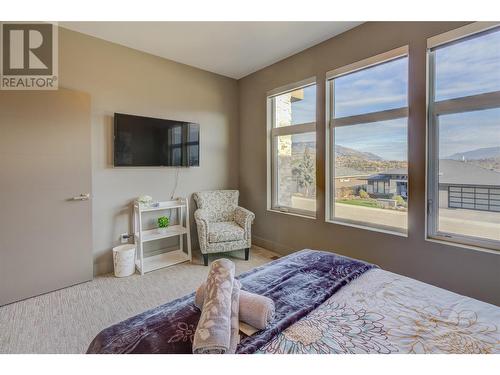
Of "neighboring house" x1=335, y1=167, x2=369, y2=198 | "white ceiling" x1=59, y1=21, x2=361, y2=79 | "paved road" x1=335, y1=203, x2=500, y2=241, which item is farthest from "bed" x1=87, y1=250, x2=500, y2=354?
"white ceiling" x1=59, y1=21, x2=361, y2=79

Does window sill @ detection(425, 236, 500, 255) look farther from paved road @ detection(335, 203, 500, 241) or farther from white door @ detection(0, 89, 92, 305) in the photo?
white door @ detection(0, 89, 92, 305)

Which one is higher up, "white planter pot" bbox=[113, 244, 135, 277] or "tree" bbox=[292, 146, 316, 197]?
"tree" bbox=[292, 146, 316, 197]

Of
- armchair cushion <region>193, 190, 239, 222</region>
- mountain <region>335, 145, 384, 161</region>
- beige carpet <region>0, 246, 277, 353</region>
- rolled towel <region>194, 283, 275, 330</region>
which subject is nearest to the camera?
rolled towel <region>194, 283, 275, 330</region>

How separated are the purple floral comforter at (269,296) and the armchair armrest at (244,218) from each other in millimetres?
1604

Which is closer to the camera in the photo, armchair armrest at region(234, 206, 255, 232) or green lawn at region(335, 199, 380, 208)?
green lawn at region(335, 199, 380, 208)

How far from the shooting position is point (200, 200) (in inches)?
143

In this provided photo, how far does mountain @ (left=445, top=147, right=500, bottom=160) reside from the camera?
6.49 feet

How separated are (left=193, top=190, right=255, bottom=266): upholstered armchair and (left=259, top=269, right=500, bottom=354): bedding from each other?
6.60 ft

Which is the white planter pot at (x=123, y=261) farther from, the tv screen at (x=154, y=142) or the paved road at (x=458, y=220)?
the paved road at (x=458, y=220)

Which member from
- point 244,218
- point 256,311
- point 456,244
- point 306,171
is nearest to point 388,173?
point 456,244

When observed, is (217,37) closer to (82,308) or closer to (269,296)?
(269,296)
